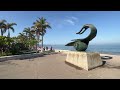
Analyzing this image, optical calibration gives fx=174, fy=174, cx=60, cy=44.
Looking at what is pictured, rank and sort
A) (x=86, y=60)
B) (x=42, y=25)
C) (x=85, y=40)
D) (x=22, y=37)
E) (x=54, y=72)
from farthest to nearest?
(x=22, y=37), (x=42, y=25), (x=85, y=40), (x=86, y=60), (x=54, y=72)

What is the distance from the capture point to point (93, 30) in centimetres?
1588

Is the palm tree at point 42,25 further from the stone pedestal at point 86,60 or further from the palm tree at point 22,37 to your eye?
the stone pedestal at point 86,60

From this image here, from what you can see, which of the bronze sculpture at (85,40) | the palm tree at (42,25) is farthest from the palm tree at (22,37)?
the bronze sculpture at (85,40)

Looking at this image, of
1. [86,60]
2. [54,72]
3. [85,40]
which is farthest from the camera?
[85,40]

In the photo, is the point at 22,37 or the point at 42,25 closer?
the point at 42,25

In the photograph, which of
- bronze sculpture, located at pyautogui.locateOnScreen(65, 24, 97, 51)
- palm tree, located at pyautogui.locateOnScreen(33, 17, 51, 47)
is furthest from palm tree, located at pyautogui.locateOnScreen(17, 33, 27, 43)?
bronze sculpture, located at pyautogui.locateOnScreen(65, 24, 97, 51)

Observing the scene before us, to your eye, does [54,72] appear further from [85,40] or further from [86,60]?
[85,40]

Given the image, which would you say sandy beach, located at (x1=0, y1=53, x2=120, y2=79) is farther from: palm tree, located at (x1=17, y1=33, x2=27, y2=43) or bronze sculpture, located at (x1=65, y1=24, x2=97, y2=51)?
palm tree, located at (x1=17, y1=33, x2=27, y2=43)

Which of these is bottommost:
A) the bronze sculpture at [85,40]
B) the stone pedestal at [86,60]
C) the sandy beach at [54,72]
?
the sandy beach at [54,72]

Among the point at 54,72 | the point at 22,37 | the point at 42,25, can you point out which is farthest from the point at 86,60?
the point at 22,37

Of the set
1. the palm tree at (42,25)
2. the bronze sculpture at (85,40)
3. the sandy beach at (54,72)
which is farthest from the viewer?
the palm tree at (42,25)

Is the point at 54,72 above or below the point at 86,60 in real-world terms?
below

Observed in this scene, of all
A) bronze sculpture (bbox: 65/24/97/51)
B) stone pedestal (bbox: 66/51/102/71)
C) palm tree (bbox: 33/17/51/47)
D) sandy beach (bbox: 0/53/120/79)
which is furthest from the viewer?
palm tree (bbox: 33/17/51/47)
